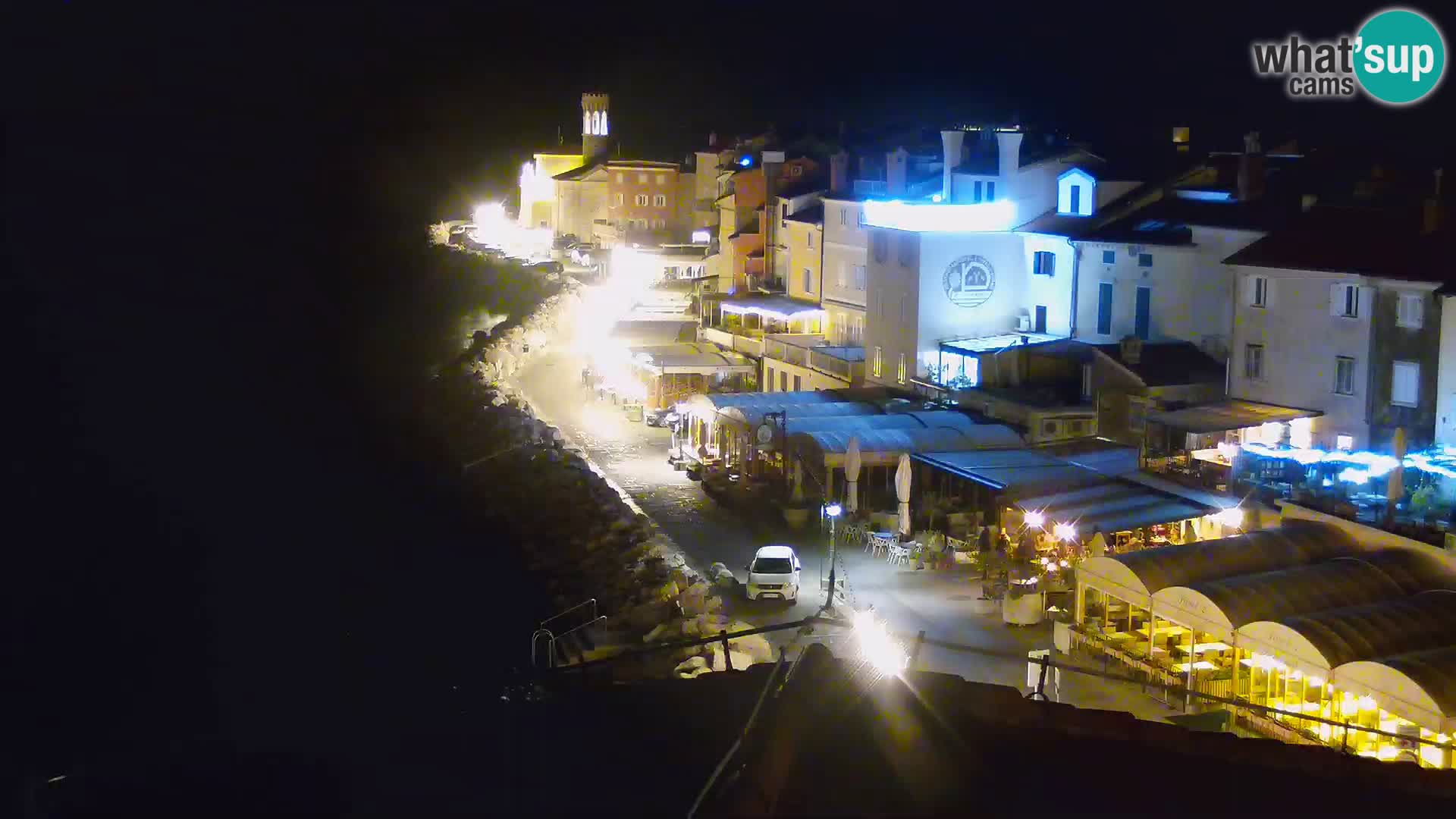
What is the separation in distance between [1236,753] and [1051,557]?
10108 mm

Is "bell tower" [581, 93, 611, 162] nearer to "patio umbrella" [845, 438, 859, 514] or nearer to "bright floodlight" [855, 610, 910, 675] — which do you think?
"patio umbrella" [845, 438, 859, 514]

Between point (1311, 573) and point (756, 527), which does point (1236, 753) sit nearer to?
point (1311, 573)

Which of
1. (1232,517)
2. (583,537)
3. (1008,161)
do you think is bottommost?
(583,537)

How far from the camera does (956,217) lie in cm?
2497

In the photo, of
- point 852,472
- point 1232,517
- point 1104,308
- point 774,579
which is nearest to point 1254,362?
point 1104,308

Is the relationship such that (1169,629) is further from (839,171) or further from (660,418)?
(839,171)

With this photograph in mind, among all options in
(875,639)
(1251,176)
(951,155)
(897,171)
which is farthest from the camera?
(897,171)

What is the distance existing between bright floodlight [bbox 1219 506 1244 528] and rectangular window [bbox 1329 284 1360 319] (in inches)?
163

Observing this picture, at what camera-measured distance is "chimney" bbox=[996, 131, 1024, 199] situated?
25000 mm

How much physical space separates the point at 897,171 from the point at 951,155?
207 cm

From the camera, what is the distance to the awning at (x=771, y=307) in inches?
1164

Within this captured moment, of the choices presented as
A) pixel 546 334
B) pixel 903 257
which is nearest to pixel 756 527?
pixel 903 257

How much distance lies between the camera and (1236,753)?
17.5 feet

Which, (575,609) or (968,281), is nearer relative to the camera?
(575,609)
